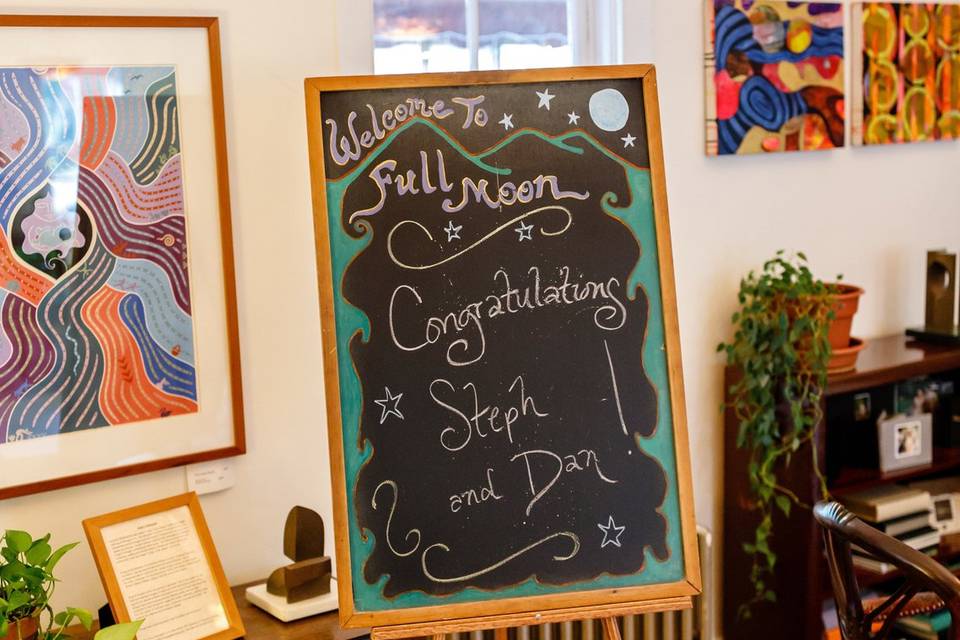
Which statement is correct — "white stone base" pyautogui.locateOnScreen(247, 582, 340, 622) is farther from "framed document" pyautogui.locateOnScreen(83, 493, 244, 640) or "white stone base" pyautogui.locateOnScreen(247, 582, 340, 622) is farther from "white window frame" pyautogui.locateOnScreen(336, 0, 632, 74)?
"white window frame" pyautogui.locateOnScreen(336, 0, 632, 74)

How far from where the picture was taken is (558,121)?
2.00m

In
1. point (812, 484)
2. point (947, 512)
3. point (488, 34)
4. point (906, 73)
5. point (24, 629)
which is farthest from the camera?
point (906, 73)

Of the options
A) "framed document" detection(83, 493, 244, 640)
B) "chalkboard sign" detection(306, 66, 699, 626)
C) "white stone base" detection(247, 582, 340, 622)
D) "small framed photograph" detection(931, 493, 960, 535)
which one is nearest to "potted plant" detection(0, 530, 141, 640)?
"framed document" detection(83, 493, 244, 640)

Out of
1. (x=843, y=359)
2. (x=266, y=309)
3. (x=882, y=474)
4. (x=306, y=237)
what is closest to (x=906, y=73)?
(x=843, y=359)

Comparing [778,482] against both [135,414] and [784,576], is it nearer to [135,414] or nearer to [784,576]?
[784,576]

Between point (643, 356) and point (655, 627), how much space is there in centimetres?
105

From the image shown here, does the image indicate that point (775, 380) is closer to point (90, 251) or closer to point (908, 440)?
point (908, 440)

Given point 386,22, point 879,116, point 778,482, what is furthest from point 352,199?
point 879,116

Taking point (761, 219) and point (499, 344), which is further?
point (761, 219)

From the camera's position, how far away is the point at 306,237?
2.39m

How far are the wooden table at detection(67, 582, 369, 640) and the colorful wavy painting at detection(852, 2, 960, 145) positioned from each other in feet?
6.76

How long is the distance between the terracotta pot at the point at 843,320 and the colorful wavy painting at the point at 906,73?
54cm

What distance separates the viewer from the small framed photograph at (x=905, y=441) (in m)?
3.00

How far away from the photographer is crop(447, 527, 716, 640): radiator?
2.65 metres
